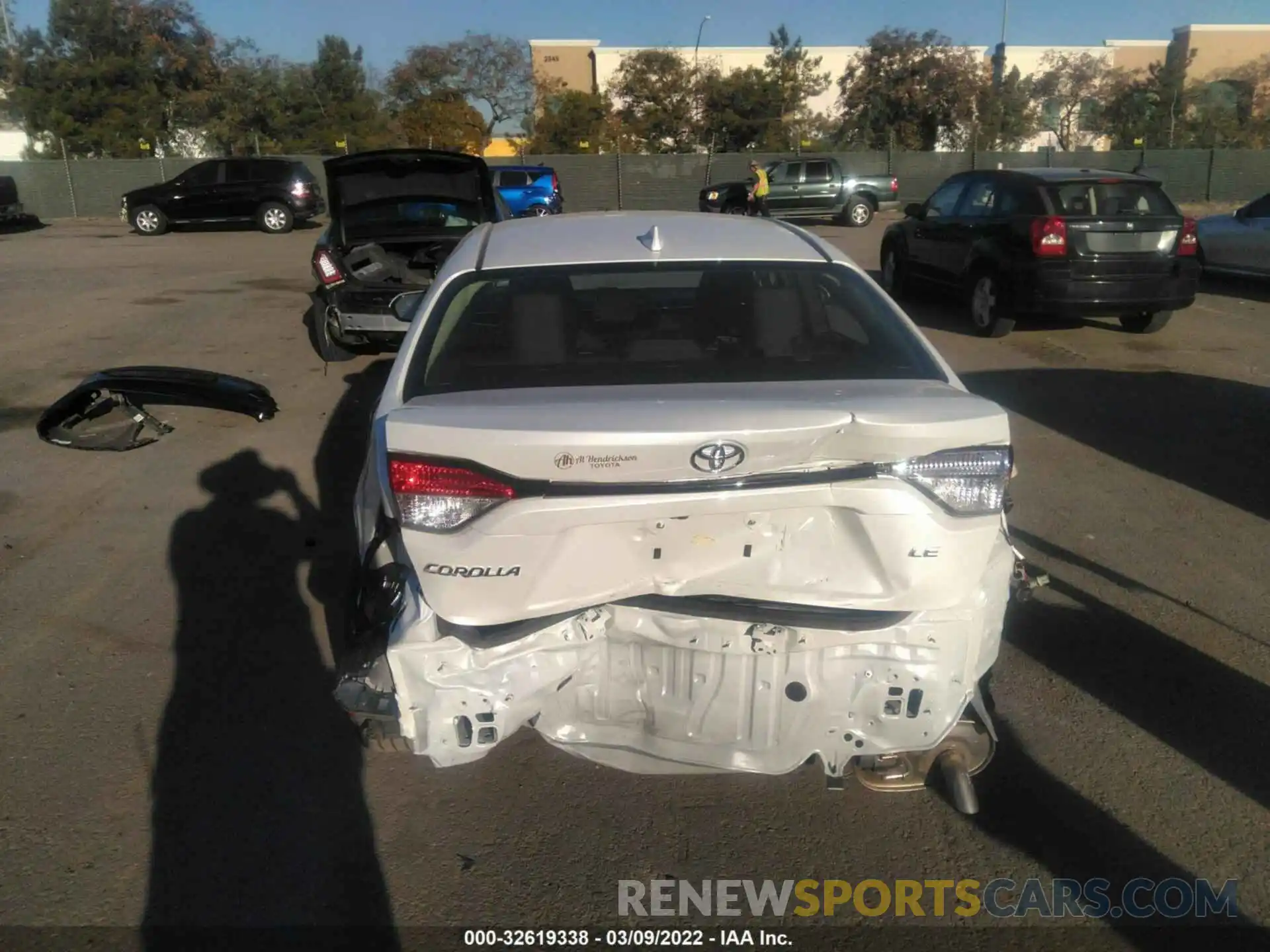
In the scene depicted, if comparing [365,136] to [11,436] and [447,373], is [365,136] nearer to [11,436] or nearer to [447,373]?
[11,436]

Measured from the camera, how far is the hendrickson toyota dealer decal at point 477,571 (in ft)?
8.87

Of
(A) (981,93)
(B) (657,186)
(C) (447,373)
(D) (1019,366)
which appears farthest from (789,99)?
(C) (447,373)

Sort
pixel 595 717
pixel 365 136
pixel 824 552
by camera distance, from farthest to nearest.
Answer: pixel 365 136 → pixel 595 717 → pixel 824 552

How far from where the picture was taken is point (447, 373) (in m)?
3.29

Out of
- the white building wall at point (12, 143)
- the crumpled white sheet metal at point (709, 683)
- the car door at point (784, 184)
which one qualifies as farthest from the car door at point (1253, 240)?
the white building wall at point (12, 143)

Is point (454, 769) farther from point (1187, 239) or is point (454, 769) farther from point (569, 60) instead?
point (569, 60)

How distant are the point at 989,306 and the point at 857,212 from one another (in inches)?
781

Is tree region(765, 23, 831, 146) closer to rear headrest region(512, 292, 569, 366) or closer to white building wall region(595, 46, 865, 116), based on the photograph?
white building wall region(595, 46, 865, 116)

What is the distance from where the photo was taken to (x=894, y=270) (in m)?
13.5

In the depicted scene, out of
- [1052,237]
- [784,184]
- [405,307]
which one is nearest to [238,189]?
[784,184]

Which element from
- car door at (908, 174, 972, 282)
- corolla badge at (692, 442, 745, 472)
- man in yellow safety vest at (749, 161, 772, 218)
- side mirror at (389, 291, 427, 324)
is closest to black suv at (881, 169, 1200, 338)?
car door at (908, 174, 972, 282)

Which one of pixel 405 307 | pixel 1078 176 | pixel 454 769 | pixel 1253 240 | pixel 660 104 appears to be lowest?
pixel 454 769

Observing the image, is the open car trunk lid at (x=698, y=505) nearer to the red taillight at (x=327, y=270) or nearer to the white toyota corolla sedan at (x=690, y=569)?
the white toyota corolla sedan at (x=690, y=569)

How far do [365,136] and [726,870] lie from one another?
2006 inches
